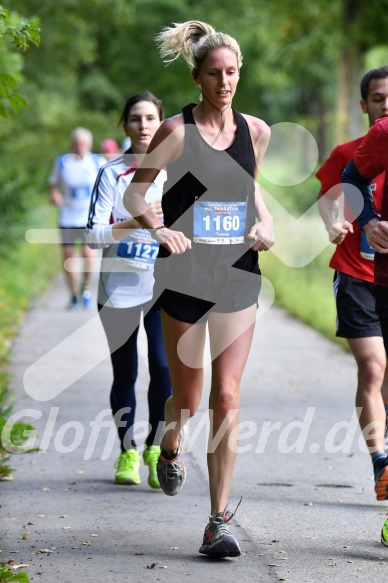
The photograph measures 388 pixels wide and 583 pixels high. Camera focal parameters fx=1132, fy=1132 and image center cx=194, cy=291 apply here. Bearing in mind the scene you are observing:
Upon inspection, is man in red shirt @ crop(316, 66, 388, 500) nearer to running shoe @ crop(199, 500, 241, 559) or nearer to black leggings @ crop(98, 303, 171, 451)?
black leggings @ crop(98, 303, 171, 451)

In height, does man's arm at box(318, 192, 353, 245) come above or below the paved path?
above

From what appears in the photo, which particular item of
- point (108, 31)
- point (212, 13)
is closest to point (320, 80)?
point (212, 13)

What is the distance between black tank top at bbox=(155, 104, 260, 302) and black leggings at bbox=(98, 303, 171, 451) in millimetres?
1309

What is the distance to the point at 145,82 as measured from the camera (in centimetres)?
4638

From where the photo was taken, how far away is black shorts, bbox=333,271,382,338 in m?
6.17

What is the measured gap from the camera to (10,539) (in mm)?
5383

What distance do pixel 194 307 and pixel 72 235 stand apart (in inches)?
409

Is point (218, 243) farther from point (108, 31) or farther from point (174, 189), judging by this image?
point (108, 31)

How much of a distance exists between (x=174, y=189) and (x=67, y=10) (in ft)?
72.1

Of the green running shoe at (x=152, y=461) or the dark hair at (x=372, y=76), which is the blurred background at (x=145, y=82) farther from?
the green running shoe at (x=152, y=461)

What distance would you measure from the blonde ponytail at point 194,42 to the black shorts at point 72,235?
32.0 feet

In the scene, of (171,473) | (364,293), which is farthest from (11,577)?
(364,293)

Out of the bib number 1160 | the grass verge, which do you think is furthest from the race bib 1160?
the grass verge

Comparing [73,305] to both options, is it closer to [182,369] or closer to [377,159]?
[182,369]
